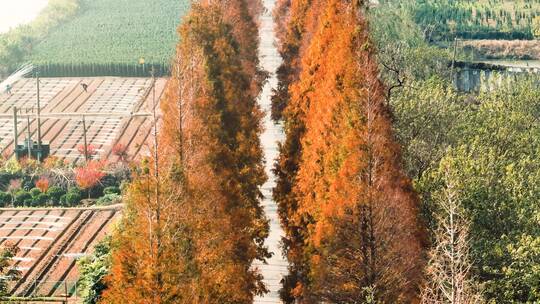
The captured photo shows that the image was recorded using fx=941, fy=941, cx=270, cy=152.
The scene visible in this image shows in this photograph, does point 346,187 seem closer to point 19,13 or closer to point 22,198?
point 22,198

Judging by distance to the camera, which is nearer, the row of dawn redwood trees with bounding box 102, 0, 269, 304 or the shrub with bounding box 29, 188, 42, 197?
the row of dawn redwood trees with bounding box 102, 0, 269, 304

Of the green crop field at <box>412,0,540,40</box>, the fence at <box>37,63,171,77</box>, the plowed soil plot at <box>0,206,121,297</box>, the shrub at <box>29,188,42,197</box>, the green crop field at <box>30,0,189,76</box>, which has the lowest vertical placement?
the plowed soil plot at <box>0,206,121,297</box>

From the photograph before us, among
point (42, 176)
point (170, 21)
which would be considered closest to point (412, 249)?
point (42, 176)

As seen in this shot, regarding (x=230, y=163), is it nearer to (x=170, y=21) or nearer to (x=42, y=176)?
(x=42, y=176)

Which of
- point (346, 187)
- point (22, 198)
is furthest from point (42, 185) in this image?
point (346, 187)

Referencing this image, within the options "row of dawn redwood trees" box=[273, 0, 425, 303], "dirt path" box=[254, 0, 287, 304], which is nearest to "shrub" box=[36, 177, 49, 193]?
"dirt path" box=[254, 0, 287, 304]

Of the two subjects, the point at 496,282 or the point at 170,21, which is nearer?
the point at 496,282

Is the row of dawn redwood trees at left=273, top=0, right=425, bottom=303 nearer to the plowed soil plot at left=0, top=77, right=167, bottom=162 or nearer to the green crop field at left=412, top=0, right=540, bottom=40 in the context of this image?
the plowed soil plot at left=0, top=77, right=167, bottom=162
